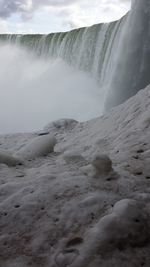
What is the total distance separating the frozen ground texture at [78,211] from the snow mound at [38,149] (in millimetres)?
395

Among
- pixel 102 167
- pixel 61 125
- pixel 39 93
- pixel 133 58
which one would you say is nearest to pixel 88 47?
pixel 39 93

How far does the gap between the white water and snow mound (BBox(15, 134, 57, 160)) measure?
11.0 m

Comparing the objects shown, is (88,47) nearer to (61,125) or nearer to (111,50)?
(111,50)

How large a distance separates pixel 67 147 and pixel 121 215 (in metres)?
2.49

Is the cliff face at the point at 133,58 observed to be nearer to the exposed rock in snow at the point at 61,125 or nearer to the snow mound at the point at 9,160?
the exposed rock in snow at the point at 61,125

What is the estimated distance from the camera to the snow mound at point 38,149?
10.9 ft

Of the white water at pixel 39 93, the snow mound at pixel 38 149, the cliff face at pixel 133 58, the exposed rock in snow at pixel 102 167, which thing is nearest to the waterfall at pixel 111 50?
the cliff face at pixel 133 58

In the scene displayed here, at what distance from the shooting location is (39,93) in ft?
65.6

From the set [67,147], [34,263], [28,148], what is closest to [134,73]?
[67,147]

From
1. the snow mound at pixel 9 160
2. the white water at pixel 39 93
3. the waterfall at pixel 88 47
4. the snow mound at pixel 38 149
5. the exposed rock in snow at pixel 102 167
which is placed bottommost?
the white water at pixel 39 93

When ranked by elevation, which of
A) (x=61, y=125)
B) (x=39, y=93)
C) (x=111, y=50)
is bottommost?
(x=39, y=93)

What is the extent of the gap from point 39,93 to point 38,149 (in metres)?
16.7

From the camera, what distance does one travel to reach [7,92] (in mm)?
21375

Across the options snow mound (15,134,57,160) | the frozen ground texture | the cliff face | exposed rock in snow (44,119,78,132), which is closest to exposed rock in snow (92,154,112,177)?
the frozen ground texture
